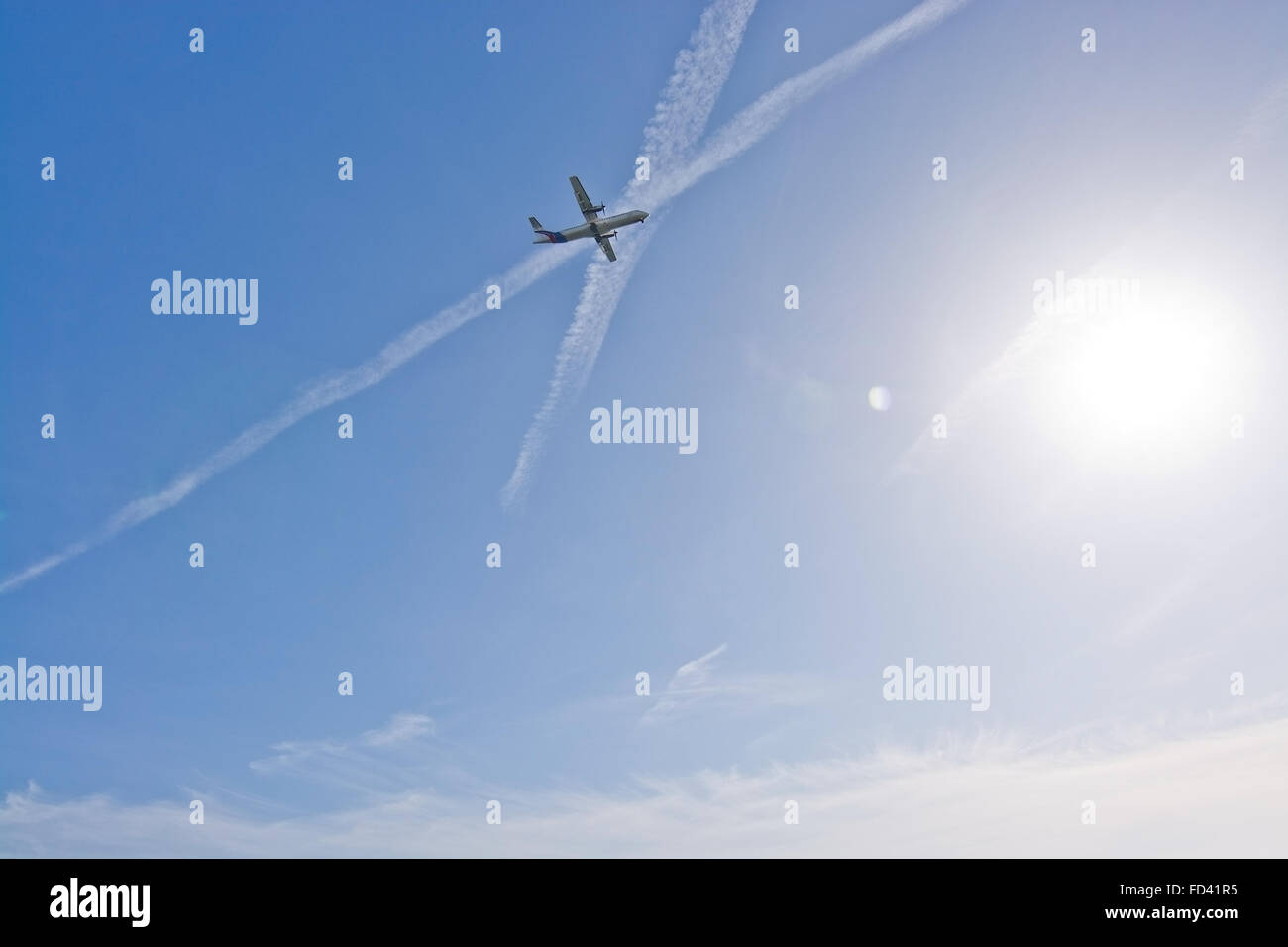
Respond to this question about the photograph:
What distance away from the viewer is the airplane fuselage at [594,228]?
110m

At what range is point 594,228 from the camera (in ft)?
362

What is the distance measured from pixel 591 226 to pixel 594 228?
446 millimetres

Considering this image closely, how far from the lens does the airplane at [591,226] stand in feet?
362

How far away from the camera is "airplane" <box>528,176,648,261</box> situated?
11031 centimetres

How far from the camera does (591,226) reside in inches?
4343
